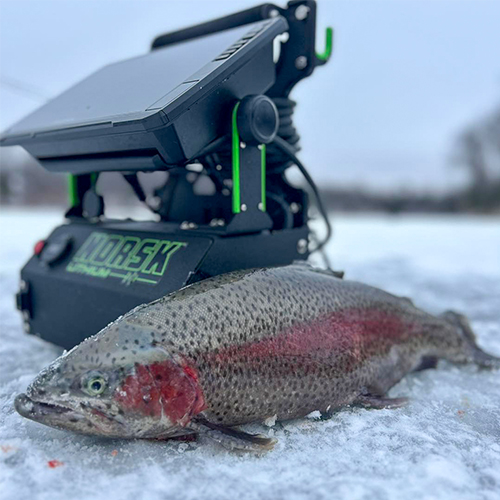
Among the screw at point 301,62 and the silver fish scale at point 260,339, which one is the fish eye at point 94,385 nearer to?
the silver fish scale at point 260,339

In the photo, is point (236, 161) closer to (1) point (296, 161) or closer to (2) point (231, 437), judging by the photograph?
(1) point (296, 161)

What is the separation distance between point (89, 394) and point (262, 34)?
1509 millimetres

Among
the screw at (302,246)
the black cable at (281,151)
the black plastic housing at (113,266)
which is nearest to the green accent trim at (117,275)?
the black plastic housing at (113,266)

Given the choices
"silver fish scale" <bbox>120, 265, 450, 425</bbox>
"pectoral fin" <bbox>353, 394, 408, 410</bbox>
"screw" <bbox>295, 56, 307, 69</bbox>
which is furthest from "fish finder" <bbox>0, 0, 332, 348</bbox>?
"pectoral fin" <bbox>353, 394, 408, 410</bbox>

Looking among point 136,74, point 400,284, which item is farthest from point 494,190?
point 136,74

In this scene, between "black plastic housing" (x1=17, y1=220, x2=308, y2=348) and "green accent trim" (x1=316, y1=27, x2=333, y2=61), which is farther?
"green accent trim" (x1=316, y1=27, x2=333, y2=61)

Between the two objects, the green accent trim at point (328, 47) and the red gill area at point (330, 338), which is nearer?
the red gill area at point (330, 338)

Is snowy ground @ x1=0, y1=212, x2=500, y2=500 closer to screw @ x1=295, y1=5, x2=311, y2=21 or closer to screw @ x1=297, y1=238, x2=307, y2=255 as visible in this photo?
screw @ x1=297, y1=238, x2=307, y2=255

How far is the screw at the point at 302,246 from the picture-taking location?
2.50 meters

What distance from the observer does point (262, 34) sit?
2.14 m

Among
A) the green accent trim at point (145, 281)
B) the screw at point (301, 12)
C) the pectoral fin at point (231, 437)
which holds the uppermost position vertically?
the screw at point (301, 12)

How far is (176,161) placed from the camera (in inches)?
78.2

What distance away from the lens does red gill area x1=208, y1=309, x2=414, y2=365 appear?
1.72 metres

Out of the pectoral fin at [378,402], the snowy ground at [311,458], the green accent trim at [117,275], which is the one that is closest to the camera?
the snowy ground at [311,458]
